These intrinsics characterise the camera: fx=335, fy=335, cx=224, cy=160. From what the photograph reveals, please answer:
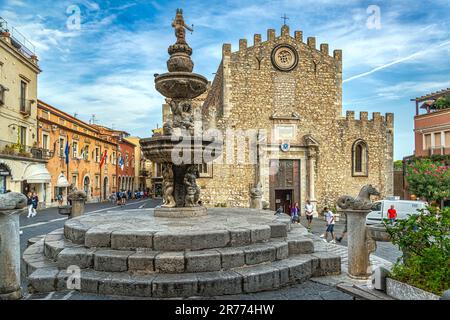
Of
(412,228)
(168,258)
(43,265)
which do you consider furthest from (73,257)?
(412,228)

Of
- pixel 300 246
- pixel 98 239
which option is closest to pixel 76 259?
pixel 98 239

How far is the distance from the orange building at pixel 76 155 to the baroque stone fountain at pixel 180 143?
1963 cm

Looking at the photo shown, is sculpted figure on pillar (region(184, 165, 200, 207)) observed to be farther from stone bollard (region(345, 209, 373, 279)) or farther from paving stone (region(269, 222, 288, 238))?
stone bollard (region(345, 209, 373, 279))

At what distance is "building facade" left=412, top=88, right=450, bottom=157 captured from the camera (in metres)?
28.9

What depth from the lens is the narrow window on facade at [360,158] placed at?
24.0 meters

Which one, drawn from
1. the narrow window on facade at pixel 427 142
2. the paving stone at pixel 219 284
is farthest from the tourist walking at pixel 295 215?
the narrow window on facade at pixel 427 142

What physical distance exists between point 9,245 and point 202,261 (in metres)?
2.68

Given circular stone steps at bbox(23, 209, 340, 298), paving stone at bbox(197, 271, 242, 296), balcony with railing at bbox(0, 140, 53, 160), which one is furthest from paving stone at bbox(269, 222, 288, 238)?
balcony with railing at bbox(0, 140, 53, 160)

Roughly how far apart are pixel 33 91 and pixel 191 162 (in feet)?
86.4

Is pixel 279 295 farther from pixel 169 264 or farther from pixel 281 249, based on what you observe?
pixel 169 264

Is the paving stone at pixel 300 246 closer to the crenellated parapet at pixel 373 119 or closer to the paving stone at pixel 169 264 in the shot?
the paving stone at pixel 169 264

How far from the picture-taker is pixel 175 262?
510cm

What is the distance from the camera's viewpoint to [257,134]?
2247cm
